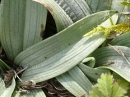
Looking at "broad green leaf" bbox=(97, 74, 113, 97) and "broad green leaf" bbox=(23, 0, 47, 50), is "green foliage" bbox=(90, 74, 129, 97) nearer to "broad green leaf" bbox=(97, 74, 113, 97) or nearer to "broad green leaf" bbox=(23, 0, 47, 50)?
"broad green leaf" bbox=(97, 74, 113, 97)

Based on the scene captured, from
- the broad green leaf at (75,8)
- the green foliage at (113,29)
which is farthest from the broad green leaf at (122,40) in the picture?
the broad green leaf at (75,8)

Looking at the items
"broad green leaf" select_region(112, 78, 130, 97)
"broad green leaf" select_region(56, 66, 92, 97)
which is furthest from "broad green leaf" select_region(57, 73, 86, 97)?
"broad green leaf" select_region(112, 78, 130, 97)

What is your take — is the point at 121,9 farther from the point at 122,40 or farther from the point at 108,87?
the point at 108,87

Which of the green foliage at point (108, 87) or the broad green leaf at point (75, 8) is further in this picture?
the broad green leaf at point (75, 8)

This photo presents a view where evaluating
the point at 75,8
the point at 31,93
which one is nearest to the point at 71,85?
the point at 31,93

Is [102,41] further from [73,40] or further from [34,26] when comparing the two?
[34,26]

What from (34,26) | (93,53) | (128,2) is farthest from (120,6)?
(34,26)

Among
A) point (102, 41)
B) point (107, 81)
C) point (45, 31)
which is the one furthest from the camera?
point (45, 31)

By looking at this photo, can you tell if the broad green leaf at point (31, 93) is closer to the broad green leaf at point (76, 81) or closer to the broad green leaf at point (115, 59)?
the broad green leaf at point (76, 81)
